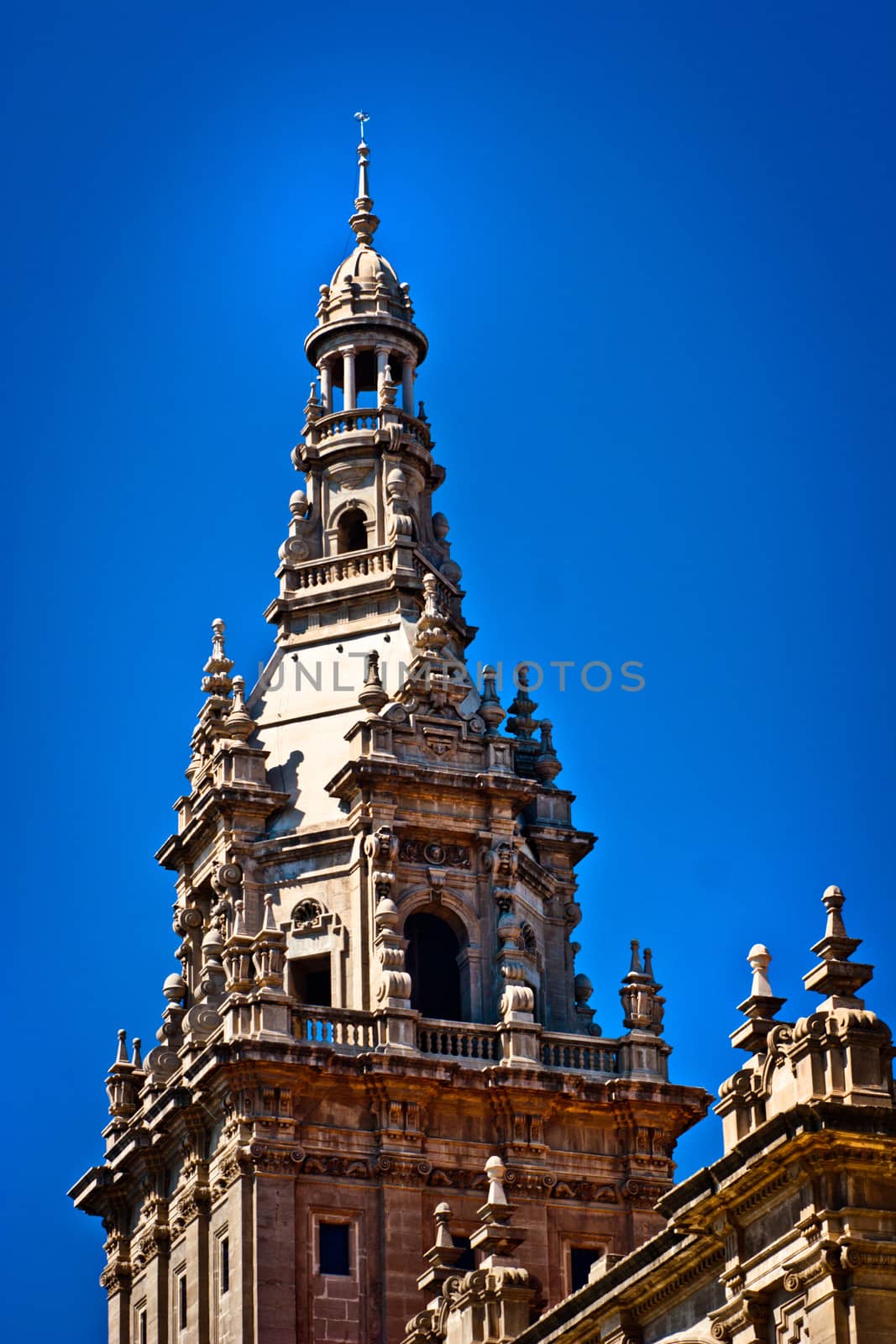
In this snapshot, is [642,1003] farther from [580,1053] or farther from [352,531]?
[352,531]

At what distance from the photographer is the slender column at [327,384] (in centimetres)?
8525

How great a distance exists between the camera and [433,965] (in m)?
77.2

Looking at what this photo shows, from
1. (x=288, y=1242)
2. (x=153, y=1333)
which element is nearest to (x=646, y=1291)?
(x=288, y=1242)

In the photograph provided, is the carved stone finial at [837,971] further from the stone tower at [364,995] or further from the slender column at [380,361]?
the slender column at [380,361]

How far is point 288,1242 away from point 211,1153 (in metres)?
3.03

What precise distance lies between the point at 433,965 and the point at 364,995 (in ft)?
9.83

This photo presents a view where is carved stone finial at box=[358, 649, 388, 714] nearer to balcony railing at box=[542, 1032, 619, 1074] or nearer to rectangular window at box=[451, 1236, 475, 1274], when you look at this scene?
balcony railing at box=[542, 1032, 619, 1074]

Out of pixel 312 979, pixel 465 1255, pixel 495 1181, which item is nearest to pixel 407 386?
pixel 312 979

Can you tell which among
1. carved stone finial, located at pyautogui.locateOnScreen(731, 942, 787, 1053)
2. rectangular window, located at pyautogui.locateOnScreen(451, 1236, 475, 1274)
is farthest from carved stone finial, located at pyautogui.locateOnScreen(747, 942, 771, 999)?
rectangular window, located at pyautogui.locateOnScreen(451, 1236, 475, 1274)

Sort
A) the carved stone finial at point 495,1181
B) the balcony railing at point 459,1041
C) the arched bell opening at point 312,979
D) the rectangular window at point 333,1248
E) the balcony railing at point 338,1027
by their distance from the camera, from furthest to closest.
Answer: the arched bell opening at point 312,979 → the balcony railing at point 459,1041 → the balcony railing at point 338,1027 → the rectangular window at point 333,1248 → the carved stone finial at point 495,1181

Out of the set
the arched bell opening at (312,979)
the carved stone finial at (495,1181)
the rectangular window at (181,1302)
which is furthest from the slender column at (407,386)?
the carved stone finial at (495,1181)

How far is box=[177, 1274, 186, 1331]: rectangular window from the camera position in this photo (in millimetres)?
73438

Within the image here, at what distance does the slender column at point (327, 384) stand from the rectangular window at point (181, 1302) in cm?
2142

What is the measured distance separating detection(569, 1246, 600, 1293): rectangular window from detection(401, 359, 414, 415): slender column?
20950 mm
